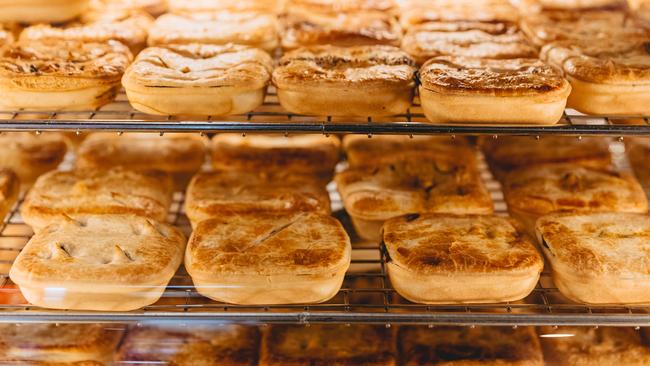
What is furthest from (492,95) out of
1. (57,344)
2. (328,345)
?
(57,344)

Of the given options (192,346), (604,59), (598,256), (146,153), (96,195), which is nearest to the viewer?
(598,256)

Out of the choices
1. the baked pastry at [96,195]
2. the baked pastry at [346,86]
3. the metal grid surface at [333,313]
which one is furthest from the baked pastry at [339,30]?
the metal grid surface at [333,313]

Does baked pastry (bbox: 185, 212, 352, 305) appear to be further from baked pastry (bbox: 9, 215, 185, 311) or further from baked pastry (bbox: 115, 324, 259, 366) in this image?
baked pastry (bbox: 115, 324, 259, 366)

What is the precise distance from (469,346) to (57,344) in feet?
5.41

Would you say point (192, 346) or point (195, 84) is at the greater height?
Result: point (195, 84)

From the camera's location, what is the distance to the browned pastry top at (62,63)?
214 centimetres

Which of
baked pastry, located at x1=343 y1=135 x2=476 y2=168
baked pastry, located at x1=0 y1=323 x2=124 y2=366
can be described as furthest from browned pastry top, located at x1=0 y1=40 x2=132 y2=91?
baked pastry, located at x1=343 y1=135 x2=476 y2=168

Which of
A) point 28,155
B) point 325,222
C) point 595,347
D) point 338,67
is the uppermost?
point 338,67

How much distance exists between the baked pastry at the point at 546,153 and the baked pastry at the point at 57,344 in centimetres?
193

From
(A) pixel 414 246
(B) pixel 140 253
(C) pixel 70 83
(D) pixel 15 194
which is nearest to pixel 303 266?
(A) pixel 414 246

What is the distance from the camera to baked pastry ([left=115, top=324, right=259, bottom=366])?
233cm

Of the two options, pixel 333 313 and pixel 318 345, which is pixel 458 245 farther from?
pixel 318 345

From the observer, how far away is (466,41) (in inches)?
99.5

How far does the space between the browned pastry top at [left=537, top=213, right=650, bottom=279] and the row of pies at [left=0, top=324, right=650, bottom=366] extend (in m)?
0.49
